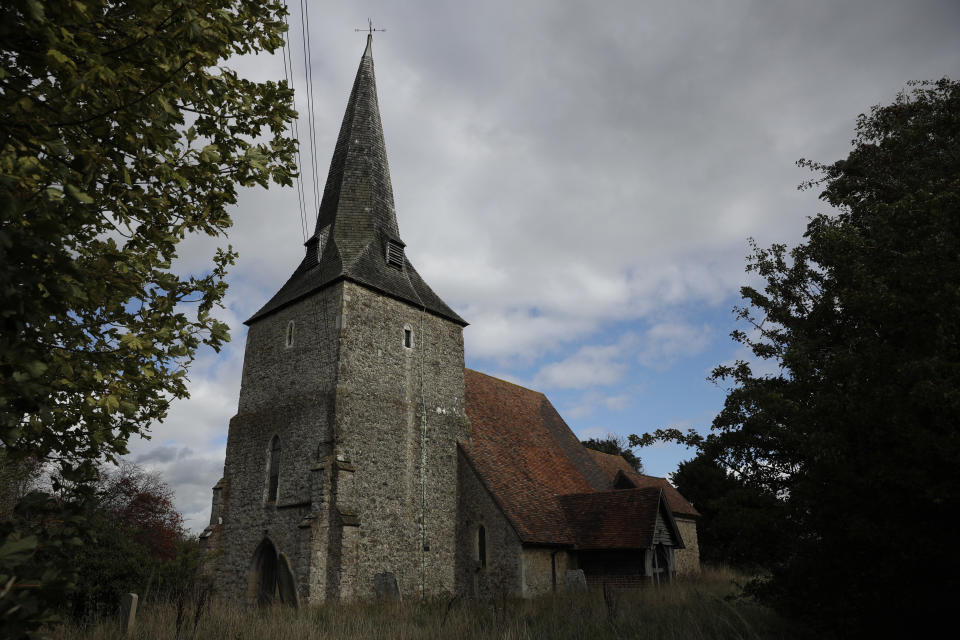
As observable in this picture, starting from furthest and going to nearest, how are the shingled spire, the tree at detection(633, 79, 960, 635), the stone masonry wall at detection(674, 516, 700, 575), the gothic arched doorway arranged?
the stone masonry wall at detection(674, 516, 700, 575)
the shingled spire
the gothic arched doorway
the tree at detection(633, 79, 960, 635)

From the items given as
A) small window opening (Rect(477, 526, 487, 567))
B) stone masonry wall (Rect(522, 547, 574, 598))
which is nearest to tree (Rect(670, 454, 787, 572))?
stone masonry wall (Rect(522, 547, 574, 598))

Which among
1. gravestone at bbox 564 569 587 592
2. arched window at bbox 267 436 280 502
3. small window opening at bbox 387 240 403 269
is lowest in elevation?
gravestone at bbox 564 569 587 592

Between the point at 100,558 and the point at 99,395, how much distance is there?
443 inches

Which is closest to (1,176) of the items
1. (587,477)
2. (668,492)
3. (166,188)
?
(166,188)

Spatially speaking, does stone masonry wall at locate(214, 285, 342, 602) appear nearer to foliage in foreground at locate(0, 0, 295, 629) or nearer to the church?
the church

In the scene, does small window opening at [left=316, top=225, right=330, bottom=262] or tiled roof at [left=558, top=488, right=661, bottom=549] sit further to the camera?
small window opening at [left=316, top=225, right=330, bottom=262]

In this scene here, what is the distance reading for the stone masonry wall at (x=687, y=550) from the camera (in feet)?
76.4

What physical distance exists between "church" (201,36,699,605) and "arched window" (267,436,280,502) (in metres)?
0.05

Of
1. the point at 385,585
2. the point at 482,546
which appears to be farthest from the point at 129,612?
the point at 482,546

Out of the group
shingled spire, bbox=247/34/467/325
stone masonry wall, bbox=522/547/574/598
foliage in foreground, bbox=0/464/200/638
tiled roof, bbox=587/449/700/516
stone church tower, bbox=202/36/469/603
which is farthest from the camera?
tiled roof, bbox=587/449/700/516

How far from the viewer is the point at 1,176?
2529 millimetres

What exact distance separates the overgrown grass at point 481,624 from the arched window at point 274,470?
5.93m

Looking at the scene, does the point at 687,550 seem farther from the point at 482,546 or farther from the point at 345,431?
the point at 345,431

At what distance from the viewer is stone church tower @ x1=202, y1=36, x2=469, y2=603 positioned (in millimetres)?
15180
